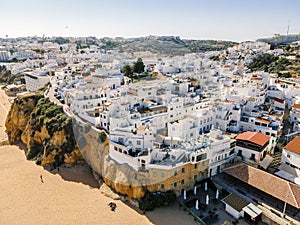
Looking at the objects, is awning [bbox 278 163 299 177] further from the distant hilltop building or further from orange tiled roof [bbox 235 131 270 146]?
the distant hilltop building

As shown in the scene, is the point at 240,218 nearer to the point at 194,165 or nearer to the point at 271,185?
the point at 271,185

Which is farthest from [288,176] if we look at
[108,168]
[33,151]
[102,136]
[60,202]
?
[33,151]

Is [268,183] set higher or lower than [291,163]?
lower

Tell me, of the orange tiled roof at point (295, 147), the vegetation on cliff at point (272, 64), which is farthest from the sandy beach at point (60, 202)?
the vegetation on cliff at point (272, 64)

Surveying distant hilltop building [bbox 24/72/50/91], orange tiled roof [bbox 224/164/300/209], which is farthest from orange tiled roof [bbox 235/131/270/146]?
distant hilltop building [bbox 24/72/50/91]

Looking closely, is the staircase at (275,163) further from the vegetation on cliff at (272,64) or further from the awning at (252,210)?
the vegetation on cliff at (272,64)

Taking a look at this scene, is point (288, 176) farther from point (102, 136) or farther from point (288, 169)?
point (102, 136)

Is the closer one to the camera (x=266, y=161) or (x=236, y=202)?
(x=236, y=202)
